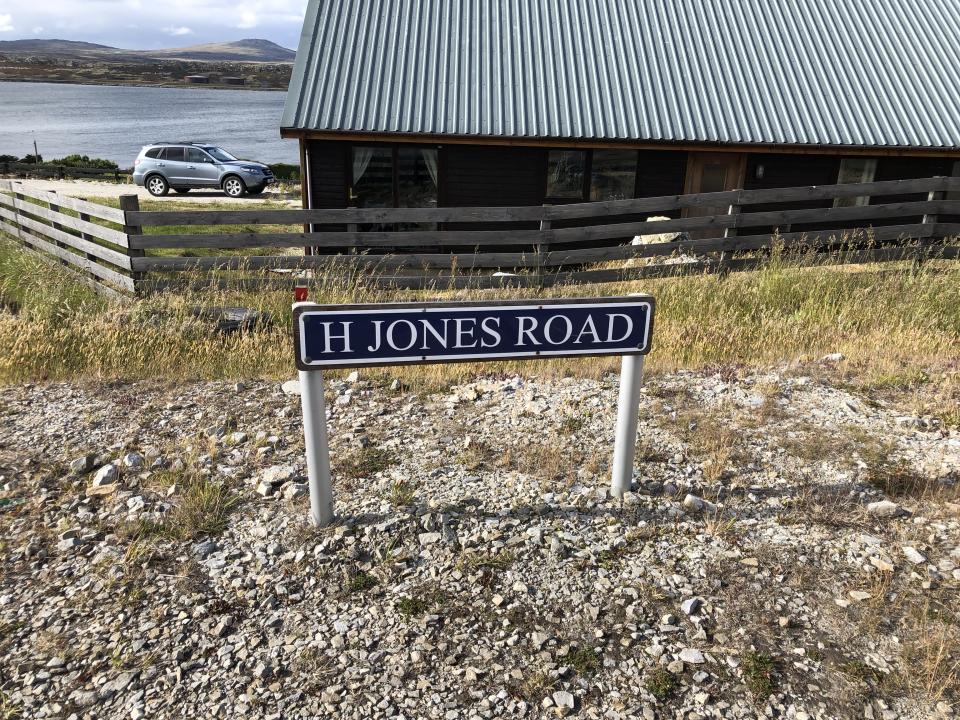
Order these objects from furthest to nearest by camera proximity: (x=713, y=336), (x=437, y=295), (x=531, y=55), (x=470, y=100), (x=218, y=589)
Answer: (x=531, y=55) → (x=470, y=100) → (x=437, y=295) → (x=713, y=336) → (x=218, y=589)

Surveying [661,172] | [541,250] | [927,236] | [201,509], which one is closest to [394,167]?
[541,250]

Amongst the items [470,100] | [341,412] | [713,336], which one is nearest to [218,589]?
[341,412]

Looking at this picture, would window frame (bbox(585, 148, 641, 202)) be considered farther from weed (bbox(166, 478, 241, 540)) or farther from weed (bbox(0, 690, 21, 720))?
weed (bbox(0, 690, 21, 720))

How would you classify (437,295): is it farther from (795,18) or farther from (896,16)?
(896,16)

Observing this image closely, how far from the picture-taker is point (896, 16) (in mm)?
15914

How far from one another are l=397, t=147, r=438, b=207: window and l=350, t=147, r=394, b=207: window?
0.20 meters

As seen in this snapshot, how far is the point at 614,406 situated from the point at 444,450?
149 cm

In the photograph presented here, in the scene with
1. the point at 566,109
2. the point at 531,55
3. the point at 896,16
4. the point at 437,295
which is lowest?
the point at 437,295

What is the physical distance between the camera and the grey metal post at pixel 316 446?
3.68 meters

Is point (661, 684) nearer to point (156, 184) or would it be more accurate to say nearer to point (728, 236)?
point (728, 236)

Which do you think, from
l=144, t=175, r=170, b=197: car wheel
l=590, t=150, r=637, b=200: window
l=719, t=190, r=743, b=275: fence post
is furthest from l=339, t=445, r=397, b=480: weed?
l=144, t=175, r=170, b=197: car wheel

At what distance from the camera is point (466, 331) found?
3.67m

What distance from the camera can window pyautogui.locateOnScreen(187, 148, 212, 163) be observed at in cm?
2805

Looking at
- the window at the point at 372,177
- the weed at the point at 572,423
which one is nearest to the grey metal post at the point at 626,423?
the weed at the point at 572,423
